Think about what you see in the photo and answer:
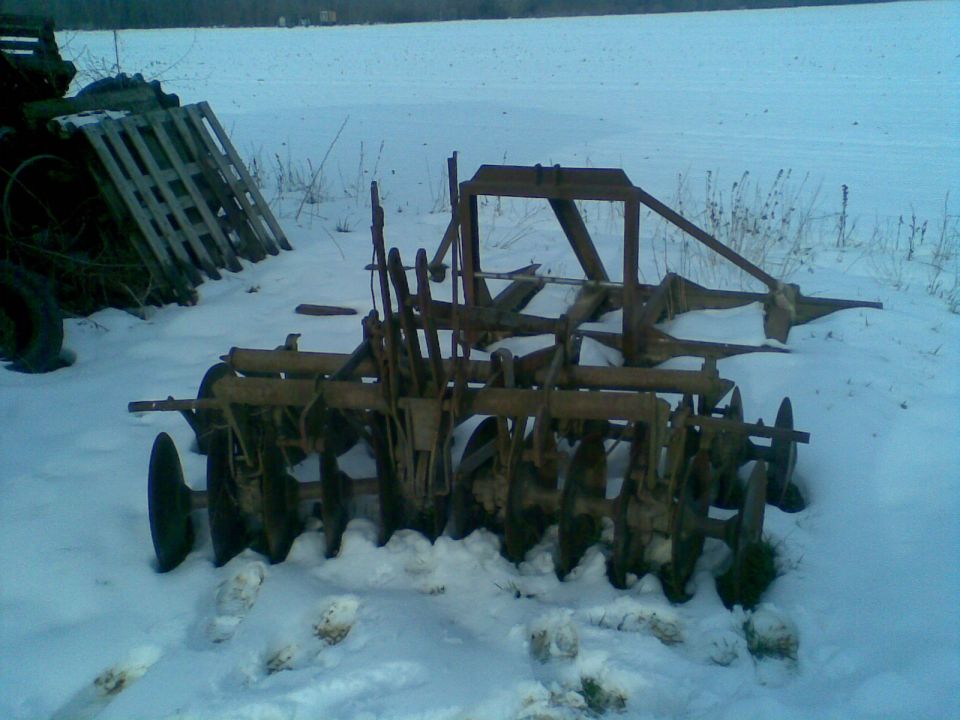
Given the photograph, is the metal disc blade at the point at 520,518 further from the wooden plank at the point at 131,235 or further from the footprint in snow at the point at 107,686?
the wooden plank at the point at 131,235

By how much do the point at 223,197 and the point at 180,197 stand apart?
0.40 meters

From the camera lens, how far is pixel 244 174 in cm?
733

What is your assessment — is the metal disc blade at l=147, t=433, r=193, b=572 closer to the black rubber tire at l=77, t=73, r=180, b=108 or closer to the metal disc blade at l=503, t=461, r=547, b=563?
the metal disc blade at l=503, t=461, r=547, b=563

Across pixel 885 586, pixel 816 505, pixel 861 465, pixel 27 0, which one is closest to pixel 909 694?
pixel 885 586

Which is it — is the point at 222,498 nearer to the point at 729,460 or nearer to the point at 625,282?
the point at 729,460

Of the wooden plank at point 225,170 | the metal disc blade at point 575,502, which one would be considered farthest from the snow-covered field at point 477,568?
the wooden plank at point 225,170

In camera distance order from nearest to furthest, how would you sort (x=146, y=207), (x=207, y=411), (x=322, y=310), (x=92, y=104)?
(x=207, y=411) < (x=322, y=310) < (x=146, y=207) < (x=92, y=104)

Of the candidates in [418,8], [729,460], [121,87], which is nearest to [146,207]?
[121,87]

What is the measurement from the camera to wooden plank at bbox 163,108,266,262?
698 centimetres

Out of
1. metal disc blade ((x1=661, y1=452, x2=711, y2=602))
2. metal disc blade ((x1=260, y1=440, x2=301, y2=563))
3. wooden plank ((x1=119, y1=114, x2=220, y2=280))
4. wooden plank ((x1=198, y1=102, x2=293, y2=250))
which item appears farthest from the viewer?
wooden plank ((x1=198, y1=102, x2=293, y2=250))

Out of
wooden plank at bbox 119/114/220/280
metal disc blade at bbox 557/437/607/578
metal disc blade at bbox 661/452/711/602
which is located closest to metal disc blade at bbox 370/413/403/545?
metal disc blade at bbox 557/437/607/578

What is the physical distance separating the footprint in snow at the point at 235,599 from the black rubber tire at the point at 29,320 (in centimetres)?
266

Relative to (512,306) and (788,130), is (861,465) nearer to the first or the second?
(512,306)

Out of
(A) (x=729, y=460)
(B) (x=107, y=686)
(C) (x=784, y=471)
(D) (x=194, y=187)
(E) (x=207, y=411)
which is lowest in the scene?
(B) (x=107, y=686)
